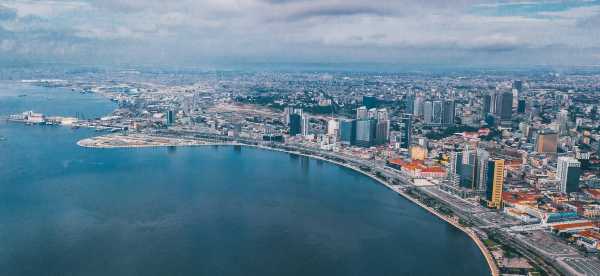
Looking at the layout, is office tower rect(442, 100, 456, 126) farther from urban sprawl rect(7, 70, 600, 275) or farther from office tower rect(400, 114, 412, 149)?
office tower rect(400, 114, 412, 149)

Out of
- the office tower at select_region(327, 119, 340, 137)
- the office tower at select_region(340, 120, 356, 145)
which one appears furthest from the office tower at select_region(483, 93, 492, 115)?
the office tower at select_region(340, 120, 356, 145)

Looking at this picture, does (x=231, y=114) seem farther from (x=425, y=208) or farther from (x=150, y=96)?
(x=425, y=208)

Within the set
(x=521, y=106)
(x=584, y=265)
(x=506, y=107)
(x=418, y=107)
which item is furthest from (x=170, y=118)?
(x=584, y=265)

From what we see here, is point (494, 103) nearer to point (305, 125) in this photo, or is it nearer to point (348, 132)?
point (348, 132)

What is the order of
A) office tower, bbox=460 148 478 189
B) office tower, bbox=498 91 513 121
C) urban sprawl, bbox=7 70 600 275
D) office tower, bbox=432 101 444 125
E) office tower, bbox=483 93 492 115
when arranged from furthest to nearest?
office tower, bbox=483 93 492 115, office tower, bbox=498 91 513 121, office tower, bbox=432 101 444 125, office tower, bbox=460 148 478 189, urban sprawl, bbox=7 70 600 275

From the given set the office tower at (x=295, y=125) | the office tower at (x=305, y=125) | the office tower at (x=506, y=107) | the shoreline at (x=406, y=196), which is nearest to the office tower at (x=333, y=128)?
the office tower at (x=305, y=125)
